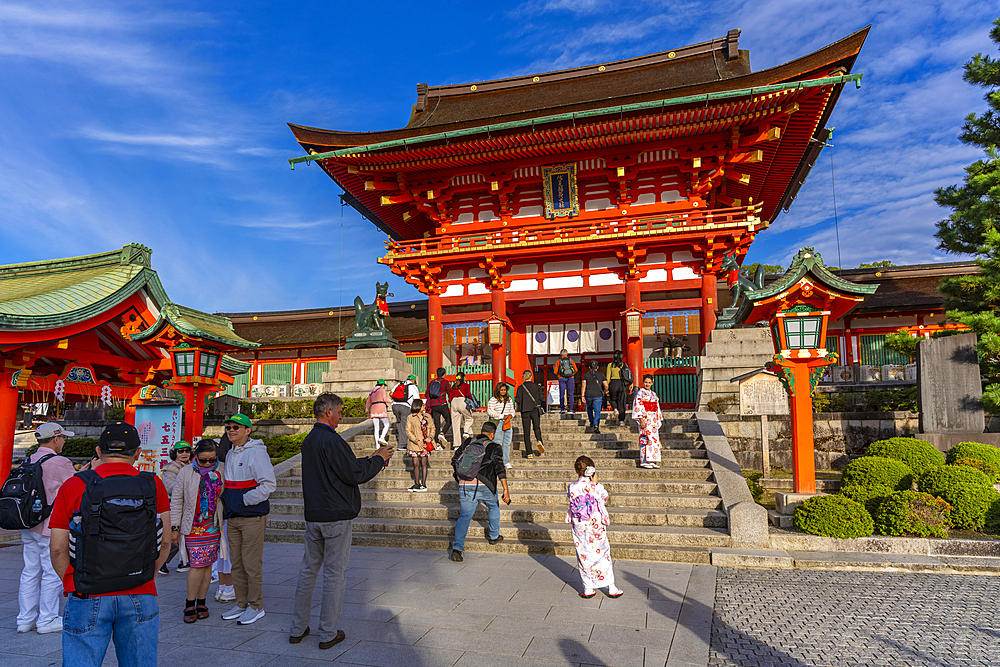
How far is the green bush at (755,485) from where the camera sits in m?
10.2

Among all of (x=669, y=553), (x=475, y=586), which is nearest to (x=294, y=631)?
(x=475, y=586)

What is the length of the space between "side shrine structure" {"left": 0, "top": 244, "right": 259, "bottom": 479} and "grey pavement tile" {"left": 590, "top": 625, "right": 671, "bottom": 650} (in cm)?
913

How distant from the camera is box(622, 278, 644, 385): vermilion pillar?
16.8 metres

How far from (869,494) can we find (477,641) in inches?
265

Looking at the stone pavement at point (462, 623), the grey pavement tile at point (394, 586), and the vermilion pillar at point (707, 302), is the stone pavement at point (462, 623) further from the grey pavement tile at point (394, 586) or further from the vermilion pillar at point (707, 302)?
the vermilion pillar at point (707, 302)

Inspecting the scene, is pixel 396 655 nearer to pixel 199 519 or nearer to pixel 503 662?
pixel 503 662

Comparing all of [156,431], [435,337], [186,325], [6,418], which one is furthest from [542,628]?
[435,337]

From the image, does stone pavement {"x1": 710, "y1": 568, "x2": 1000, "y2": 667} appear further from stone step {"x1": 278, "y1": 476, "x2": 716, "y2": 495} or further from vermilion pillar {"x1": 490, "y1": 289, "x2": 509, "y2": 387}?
vermilion pillar {"x1": 490, "y1": 289, "x2": 509, "y2": 387}

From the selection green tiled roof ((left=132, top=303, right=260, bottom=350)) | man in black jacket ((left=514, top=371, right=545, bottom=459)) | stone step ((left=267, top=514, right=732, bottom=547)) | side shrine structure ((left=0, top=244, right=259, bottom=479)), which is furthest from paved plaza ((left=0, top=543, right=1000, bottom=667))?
green tiled roof ((left=132, top=303, right=260, bottom=350))

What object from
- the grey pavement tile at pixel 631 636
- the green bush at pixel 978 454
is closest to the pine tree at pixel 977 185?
the green bush at pixel 978 454

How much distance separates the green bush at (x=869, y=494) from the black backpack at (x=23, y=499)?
977cm

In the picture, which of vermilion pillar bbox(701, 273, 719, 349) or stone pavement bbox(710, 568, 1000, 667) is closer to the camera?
stone pavement bbox(710, 568, 1000, 667)

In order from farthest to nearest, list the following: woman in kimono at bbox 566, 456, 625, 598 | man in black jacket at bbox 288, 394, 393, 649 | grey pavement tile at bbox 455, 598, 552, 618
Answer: woman in kimono at bbox 566, 456, 625, 598 → grey pavement tile at bbox 455, 598, 552, 618 → man in black jacket at bbox 288, 394, 393, 649

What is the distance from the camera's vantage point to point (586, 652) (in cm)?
462
